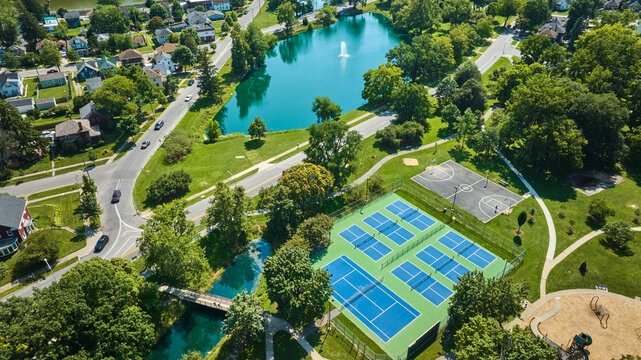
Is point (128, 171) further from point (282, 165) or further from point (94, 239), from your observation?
point (282, 165)

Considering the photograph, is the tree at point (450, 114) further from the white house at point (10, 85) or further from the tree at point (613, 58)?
the white house at point (10, 85)

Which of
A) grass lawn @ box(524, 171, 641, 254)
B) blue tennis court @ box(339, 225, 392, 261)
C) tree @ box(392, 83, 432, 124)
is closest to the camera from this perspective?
blue tennis court @ box(339, 225, 392, 261)

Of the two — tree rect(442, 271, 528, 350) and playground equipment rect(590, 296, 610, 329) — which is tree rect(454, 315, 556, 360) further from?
playground equipment rect(590, 296, 610, 329)

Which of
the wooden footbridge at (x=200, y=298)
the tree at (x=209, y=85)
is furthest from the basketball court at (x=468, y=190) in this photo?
the tree at (x=209, y=85)

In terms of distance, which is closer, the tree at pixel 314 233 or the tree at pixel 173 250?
the tree at pixel 173 250

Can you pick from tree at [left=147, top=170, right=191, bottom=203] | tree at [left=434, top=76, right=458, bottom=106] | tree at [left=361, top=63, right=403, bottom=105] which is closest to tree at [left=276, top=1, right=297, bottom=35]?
tree at [left=361, top=63, right=403, bottom=105]

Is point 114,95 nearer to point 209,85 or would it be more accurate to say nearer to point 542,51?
point 209,85

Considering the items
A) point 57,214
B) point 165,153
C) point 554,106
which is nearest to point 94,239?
point 57,214
